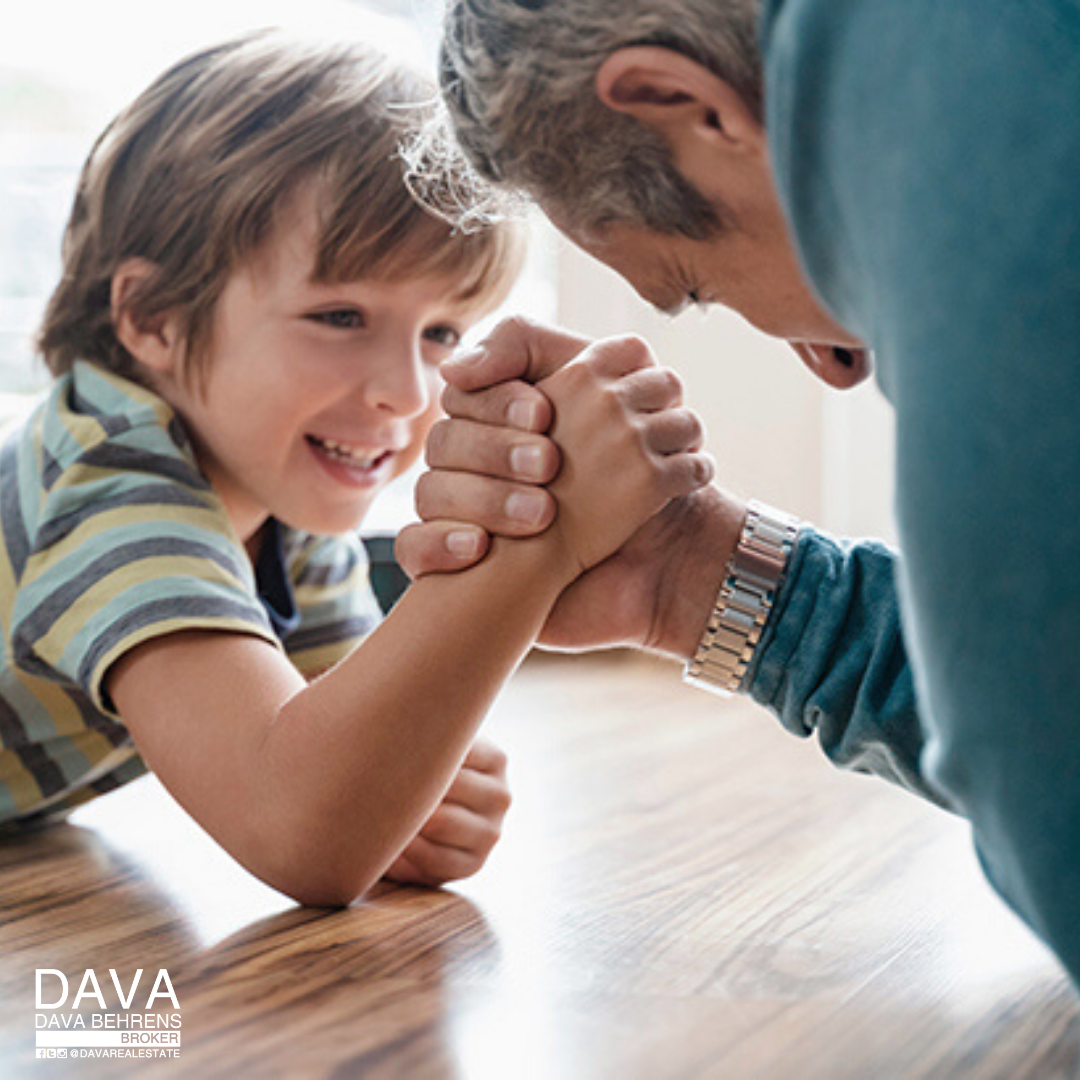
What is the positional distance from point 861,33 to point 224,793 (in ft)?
2.06

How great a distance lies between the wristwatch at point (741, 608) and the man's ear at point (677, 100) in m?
0.37

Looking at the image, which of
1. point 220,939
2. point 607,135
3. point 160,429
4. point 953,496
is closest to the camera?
point 953,496

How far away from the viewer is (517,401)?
3.21 ft

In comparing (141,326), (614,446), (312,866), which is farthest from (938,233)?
(141,326)

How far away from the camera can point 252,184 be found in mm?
1259

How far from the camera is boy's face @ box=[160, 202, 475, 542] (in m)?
1.26

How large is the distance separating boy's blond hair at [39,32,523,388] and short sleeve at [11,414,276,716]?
0.18 m

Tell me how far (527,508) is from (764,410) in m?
1.80

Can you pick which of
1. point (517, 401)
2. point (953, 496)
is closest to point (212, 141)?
point (517, 401)

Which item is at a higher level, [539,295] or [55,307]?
[55,307]

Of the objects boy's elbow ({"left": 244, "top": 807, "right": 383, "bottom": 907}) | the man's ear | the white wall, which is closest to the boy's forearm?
boy's elbow ({"left": 244, "top": 807, "right": 383, "bottom": 907})

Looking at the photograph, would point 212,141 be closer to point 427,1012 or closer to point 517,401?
point 517,401

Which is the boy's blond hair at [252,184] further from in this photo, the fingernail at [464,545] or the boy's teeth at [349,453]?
the fingernail at [464,545]

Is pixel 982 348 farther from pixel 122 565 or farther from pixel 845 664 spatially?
pixel 122 565
